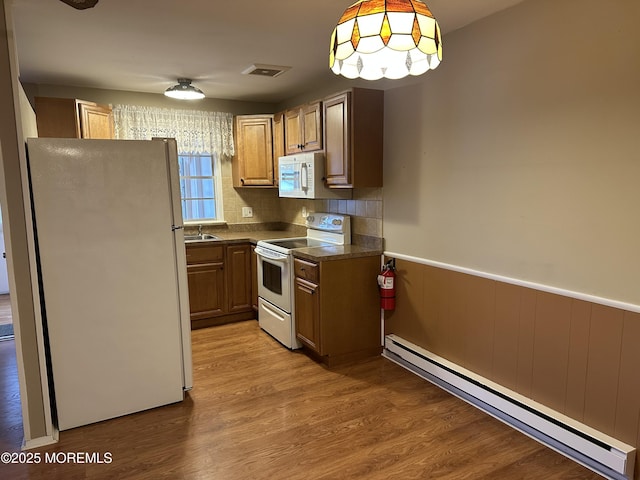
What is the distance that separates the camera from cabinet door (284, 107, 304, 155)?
3.86 m

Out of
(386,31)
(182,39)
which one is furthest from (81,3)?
(386,31)

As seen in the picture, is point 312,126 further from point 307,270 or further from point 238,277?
point 238,277

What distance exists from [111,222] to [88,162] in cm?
35

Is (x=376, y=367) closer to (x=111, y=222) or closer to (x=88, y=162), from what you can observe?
(x=111, y=222)

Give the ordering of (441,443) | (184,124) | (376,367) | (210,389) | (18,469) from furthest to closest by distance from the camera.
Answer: (184,124)
(376,367)
(210,389)
(441,443)
(18,469)

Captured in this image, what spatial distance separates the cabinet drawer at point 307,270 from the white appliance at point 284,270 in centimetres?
7

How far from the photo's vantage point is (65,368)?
2414 mm

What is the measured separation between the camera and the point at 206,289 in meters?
4.17

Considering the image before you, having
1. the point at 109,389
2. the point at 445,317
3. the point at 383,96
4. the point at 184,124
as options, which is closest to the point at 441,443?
the point at 445,317

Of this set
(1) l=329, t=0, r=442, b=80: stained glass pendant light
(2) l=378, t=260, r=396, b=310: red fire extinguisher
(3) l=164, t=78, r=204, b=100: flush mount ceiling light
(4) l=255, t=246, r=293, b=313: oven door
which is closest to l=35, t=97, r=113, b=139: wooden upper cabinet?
(3) l=164, t=78, r=204, b=100: flush mount ceiling light

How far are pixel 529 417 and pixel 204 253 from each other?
117 inches

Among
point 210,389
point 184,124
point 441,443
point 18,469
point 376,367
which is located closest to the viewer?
point 18,469

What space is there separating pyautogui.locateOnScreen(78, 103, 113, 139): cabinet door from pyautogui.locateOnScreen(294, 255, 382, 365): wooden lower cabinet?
7.17 ft

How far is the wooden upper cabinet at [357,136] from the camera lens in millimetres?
3197
